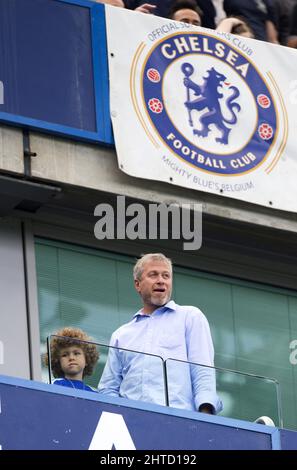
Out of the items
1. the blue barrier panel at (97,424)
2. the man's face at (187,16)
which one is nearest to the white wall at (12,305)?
the blue barrier panel at (97,424)

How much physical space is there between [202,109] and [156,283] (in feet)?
10.4

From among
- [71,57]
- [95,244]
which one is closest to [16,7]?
[71,57]

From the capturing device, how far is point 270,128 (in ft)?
66.7

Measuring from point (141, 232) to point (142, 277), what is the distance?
283cm

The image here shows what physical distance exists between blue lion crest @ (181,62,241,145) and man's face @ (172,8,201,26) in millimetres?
406

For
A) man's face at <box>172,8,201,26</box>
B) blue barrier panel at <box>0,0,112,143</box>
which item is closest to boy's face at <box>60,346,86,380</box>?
blue barrier panel at <box>0,0,112,143</box>

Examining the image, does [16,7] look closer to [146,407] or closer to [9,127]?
[9,127]

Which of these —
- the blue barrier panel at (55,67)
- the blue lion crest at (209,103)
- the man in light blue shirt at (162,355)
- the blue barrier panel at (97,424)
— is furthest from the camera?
the blue lion crest at (209,103)

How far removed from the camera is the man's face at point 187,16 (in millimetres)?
20219

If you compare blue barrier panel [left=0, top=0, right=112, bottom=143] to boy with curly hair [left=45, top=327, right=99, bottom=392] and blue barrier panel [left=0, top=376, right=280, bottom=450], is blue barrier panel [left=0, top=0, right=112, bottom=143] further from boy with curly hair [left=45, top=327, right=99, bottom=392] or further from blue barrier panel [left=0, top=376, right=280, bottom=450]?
blue barrier panel [left=0, top=376, right=280, bottom=450]

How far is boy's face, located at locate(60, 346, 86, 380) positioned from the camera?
17.0m

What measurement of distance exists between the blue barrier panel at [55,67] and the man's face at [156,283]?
236cm

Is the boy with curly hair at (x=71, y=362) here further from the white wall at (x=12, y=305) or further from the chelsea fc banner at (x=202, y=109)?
the chelsea fc banner at (x=202, y=109)

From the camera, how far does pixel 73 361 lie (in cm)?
1702
